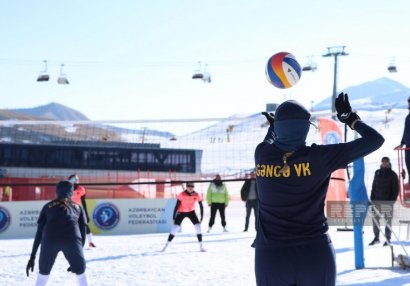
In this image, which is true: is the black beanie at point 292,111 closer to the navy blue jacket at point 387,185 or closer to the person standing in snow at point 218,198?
the navy blue jacket at point 387,185

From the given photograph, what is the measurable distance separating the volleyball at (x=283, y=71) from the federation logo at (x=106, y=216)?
998 centimetres

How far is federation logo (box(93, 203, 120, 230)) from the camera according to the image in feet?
52.0

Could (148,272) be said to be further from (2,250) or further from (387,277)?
(2,250)

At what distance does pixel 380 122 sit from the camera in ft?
299

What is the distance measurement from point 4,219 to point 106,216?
2704mm

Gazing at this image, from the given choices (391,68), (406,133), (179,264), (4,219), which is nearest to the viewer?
(406,133)

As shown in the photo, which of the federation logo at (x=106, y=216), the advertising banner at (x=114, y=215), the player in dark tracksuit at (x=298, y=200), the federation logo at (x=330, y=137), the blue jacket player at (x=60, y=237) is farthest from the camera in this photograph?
the federation logo at (x=106, y=216)

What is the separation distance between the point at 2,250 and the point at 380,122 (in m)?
86.0

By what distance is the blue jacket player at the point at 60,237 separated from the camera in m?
5.62

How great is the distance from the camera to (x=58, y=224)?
5672mm

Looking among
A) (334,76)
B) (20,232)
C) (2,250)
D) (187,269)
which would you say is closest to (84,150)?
(334,76)

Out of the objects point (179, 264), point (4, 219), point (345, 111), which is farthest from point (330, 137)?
point (345, 111)

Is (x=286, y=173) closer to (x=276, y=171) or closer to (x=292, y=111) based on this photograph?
(x=276, y=171)

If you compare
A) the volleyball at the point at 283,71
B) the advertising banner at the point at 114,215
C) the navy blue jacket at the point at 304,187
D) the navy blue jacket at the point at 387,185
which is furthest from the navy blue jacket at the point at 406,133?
the advertising banner at the point at 114,215
